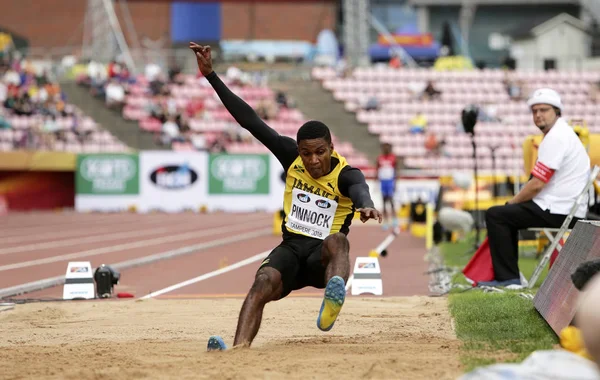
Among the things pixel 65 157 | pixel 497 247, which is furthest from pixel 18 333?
pixel 65 157

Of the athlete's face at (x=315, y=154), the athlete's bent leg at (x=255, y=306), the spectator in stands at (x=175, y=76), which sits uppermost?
the spectator in stands at (x=175, y=76)

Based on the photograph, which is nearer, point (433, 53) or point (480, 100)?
point (480, 100)

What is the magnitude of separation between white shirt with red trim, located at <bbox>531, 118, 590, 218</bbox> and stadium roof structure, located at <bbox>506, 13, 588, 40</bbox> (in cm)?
4533

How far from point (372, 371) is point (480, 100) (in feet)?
113

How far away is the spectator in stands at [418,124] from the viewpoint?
37281 mm

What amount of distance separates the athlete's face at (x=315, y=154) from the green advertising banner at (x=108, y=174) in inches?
1054

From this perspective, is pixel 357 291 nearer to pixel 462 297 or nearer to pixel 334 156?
pixel 462 297

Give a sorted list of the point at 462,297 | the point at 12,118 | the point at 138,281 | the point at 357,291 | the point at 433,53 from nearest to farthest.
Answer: the point at 462,297 < the point at 357,291 < the point at 138,281 < the point at 12,118 < the point at 433,53

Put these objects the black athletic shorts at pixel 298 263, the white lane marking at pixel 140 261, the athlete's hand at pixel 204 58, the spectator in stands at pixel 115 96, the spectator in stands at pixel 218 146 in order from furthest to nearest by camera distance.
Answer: the spectator in stands at pixel 115 96 < the spectator in stands at pixel 218 146 < the white lane marking at pixel 140 261 < the athlete's hand at pixel 204 58 < the black athletic shorts at pixel 298 263

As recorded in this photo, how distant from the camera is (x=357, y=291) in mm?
10828

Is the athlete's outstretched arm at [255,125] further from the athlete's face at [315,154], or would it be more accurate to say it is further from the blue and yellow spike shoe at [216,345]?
the blue and yellow spike shoe at [216,345]

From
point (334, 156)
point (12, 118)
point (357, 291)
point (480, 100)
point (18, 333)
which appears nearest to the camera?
point (334, 156)

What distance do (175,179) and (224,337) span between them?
84.6ft

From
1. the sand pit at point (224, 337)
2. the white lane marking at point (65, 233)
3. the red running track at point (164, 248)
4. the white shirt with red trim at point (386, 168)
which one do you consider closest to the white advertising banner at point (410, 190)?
the red running track at point (164, 248)
